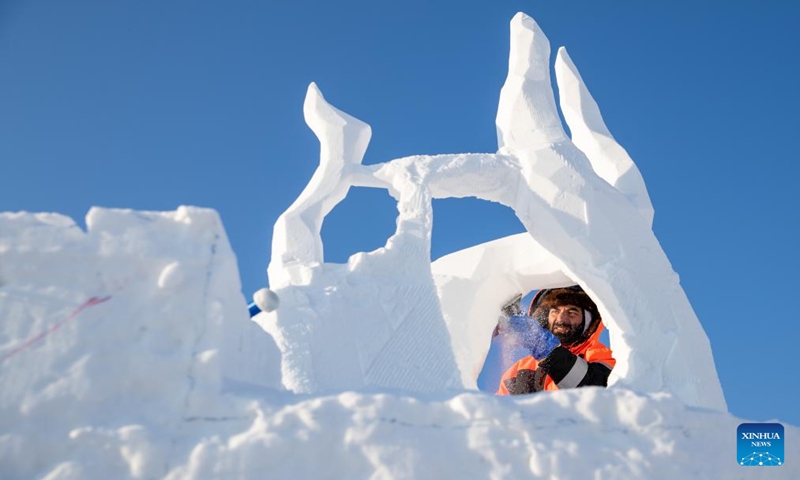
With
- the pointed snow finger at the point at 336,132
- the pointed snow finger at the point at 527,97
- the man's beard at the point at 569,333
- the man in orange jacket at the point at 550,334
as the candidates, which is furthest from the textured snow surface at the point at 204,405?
the man's beard at the point at 569,333

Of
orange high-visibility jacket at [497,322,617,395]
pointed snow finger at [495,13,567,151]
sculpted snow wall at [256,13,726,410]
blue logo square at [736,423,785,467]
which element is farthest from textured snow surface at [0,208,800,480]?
orange high-visibility jacket at [497,322,617,395]

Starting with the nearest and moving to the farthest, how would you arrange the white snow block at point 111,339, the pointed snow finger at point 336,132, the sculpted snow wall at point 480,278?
the white snow block at point 111,339
the sculpted snow wall at point 480,278
the pointed snow finger at point 336,132

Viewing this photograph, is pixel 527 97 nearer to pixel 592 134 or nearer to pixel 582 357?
pixel 592 134

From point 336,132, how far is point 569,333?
3334 millimetres

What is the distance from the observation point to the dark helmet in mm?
8406

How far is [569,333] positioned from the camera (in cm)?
832

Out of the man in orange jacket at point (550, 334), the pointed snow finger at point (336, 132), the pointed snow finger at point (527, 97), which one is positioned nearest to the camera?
the pointed snow finger at point (336, 132)

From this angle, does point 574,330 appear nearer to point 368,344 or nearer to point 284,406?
point 368,344

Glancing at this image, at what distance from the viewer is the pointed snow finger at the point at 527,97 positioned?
22.3 feet

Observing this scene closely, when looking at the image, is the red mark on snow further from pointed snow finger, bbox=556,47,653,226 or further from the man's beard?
the man's beard

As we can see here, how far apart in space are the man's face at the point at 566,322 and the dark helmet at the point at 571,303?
0.04 metres

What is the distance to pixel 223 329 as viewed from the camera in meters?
2.69

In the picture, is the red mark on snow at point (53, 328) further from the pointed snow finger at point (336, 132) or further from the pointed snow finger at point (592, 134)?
the pointed snow finger at point (592, 134)

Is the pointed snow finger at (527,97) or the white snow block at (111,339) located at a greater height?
the pointed snow finger at (527,97)
